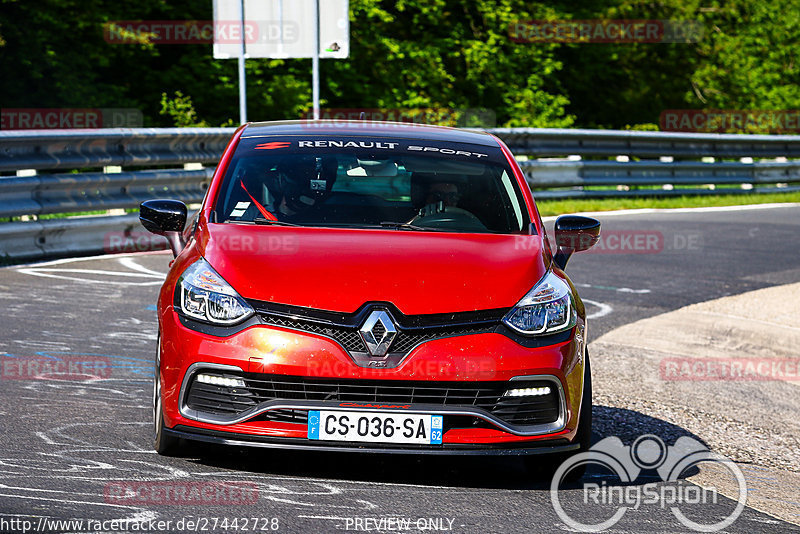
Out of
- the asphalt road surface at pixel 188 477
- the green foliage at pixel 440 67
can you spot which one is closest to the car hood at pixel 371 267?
the asphalt road surface at pixel 188 477

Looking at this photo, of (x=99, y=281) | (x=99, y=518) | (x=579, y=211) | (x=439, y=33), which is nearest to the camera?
(x=99, y=518)

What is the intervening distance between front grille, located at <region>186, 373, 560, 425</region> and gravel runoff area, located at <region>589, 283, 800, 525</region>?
101 centimetres

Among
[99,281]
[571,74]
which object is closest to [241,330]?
[99,281]

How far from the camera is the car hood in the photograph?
16.7ft

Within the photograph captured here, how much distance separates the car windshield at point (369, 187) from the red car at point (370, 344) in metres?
0.22

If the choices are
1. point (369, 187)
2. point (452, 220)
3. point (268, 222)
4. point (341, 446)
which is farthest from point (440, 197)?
point (341, 446)

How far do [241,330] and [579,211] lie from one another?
14.9 metres

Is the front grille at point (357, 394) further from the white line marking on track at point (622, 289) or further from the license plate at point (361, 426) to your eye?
the white line marking on track at point (622, 289)

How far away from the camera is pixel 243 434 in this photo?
5.02 m

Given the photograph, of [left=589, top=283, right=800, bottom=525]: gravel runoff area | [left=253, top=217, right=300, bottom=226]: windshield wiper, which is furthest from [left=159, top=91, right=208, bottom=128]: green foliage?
[left=253, top=217, right=300, bottom=226]: windshield wiper

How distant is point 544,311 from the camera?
528cm

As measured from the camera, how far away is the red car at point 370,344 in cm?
494

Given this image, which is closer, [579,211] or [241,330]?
[241,330]

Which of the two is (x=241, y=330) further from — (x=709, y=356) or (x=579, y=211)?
(x=579, y=211)
